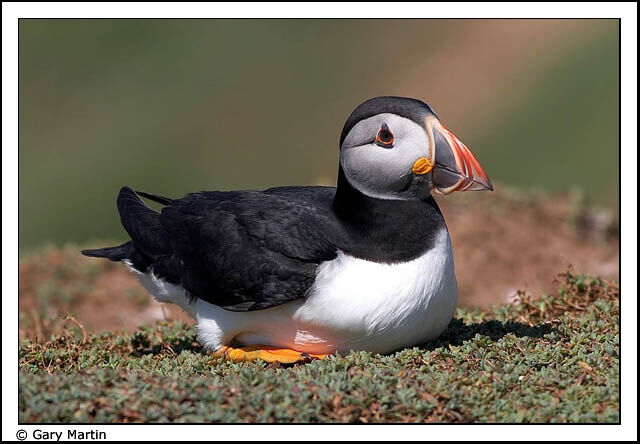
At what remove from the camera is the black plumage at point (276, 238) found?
549 centimetres

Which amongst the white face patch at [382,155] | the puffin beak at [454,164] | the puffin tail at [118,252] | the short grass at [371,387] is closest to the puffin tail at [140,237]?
the puffin tail at [118,252]

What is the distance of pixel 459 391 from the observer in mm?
4773

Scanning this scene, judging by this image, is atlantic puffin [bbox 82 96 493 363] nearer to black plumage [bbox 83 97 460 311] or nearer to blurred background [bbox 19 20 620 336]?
black plumage [bbox 83 97 460 311]

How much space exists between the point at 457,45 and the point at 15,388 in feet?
61.6

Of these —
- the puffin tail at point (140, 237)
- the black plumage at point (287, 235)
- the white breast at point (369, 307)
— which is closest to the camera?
the white breast at point (369, 307)

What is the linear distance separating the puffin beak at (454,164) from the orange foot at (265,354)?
4.44ft

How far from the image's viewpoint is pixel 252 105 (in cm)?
2081

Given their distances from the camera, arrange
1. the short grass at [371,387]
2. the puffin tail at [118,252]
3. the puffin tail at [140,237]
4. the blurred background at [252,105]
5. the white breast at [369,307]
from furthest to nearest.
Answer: the blurred background at [252,105], the puffin tail at [118,252], the puffin tail at [140,237], the white breast at [369,307], the short grass at [371,387]

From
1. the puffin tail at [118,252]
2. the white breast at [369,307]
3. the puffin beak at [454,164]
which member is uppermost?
the puffin beak at [454,164]

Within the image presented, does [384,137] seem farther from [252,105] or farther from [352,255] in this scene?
[252,105]

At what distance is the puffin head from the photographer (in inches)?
213

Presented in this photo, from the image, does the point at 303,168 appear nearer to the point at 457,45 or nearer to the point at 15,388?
the point at 457,45

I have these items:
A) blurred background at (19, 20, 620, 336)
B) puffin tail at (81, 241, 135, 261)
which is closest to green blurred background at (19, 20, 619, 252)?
blurred background at (19, 20, 620, 336)

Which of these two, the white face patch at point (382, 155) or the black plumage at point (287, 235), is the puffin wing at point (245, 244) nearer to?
the black plumage at point (287, 235)
